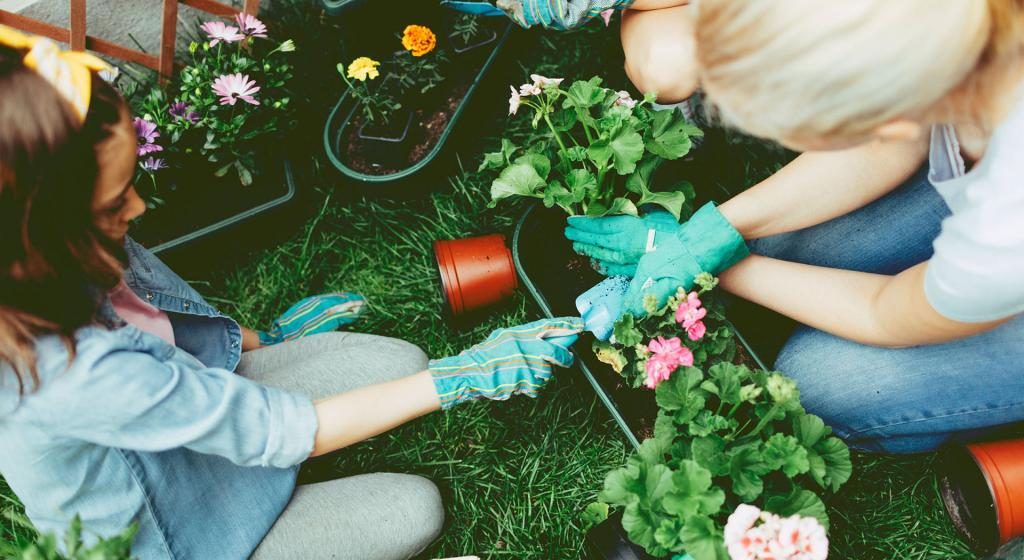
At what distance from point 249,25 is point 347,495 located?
1.18 meters

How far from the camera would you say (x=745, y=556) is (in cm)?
102

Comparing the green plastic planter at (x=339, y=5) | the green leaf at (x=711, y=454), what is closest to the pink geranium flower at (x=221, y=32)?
the green plastic planter at (x=339, y=5)

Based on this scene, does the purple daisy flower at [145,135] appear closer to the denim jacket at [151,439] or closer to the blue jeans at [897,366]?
the denim jacket at [151,439]

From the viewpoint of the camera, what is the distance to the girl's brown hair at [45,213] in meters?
0.84

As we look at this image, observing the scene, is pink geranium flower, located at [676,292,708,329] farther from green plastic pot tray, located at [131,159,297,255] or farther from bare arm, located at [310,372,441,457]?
green plastic pot tray, located at [131,159,297,255]

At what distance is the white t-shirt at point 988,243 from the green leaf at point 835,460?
1.03 ft

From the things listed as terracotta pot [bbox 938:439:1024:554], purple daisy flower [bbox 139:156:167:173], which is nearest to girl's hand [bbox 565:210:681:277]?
terracotta pot [bbox 938:439:1024:554]

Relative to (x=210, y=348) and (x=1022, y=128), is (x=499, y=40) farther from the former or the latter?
(x=1022, y=128)

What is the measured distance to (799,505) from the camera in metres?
1.17

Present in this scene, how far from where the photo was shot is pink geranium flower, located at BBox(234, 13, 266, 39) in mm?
1746

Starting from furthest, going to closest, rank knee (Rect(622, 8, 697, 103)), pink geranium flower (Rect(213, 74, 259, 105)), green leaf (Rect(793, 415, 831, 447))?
pink geranium flower (Rect(213, 74, 259, 105)) < knee (Rect(622, 8, 697, 103)) < green leaf (Rect(793, 415, 831, 447))

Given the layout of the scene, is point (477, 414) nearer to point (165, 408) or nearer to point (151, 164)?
point (165, 408)

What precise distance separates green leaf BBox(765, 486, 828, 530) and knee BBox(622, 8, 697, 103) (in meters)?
0.91

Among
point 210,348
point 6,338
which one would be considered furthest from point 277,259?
point 6,338
